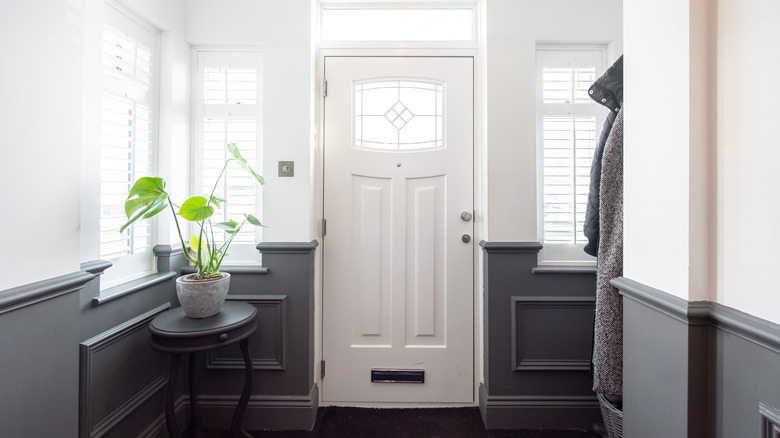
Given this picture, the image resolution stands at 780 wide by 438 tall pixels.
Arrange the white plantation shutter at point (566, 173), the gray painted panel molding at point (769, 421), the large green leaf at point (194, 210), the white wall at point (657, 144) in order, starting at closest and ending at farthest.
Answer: the gray painted panel molding at point (769, 421) < the white wall at point (657, 144) < the large green leaf at point (194, 210) < the white plantation shutter at point (566, 173)

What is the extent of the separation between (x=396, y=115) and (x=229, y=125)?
0.93 metres

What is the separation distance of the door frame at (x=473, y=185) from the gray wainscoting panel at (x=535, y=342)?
0.11 m

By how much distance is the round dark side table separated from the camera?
1350mm

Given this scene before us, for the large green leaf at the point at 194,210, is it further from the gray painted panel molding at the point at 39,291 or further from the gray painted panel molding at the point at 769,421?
the gray painted panel molding at the point at 769,421

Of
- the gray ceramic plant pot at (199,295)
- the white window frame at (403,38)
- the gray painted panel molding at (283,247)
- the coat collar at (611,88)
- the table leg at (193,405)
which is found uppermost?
the white window frame at (403,38)

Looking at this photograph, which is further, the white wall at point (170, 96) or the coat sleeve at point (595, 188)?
the white wall at point (170, 96)

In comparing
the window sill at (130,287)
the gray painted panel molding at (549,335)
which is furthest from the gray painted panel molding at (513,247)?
the window sill at (130,287)

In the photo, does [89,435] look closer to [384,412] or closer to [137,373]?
[137,373]

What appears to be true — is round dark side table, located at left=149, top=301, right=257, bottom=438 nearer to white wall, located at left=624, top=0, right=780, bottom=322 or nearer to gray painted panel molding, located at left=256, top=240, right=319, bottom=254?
gray painted panel molding, located at left=256, top=240, right=319, bottom=254

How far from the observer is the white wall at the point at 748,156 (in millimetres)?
687

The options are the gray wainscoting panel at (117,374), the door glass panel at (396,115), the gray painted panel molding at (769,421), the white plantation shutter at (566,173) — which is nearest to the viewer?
the gray painted panel molding at (769,421)

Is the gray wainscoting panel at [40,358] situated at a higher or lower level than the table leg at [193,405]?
higher

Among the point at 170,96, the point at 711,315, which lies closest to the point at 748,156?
the point at 711,315

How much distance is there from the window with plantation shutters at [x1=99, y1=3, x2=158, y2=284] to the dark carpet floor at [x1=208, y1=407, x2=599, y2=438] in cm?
104
